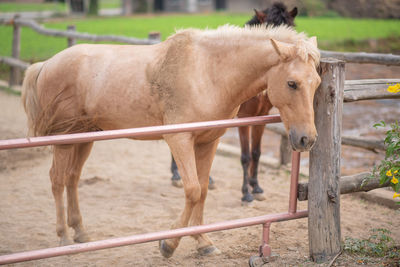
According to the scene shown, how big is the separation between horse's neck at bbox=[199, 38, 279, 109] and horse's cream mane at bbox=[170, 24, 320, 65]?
5 cm

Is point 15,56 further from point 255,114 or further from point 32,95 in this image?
point 255,114

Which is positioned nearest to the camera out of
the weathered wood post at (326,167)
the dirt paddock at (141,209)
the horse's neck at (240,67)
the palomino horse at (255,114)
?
the weathered wood post at (326,167)

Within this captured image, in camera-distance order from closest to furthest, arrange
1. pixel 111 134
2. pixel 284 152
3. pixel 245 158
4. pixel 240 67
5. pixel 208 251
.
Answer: pixel 111 134, pixel 240 67, pixel 208 251, pixel 245 158, pixel 284 152

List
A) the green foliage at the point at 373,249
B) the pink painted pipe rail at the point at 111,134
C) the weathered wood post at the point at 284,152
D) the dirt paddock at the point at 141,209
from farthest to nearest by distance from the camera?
1. the weathered wood post at the point at 284,152
2. the dirt paddock at the point at 141,209
3. the green foliage at the point at 373,249
4. the pink painted pipe rail at the point at 111,134

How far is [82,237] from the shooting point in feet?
12.7

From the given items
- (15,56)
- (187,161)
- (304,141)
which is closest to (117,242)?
(187,161)

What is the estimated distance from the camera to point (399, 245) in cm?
341

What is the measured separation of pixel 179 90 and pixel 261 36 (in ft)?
2.28

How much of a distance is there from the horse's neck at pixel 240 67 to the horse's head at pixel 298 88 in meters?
0.19

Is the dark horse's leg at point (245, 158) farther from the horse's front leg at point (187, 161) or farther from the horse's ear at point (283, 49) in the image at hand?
the horse's ear at point (283, 49)

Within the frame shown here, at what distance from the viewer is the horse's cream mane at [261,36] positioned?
2840 millimetres

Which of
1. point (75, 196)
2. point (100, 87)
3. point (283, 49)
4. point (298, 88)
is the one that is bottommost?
point (75, 196)

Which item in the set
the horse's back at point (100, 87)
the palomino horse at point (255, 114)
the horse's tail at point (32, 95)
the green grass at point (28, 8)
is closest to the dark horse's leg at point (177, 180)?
the palomino horse at point (255, 114)

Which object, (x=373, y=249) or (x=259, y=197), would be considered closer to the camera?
(x=373, y=249)
